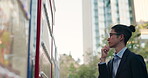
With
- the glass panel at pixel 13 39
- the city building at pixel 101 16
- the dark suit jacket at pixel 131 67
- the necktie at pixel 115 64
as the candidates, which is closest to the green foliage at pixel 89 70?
the necktie at pixel 115 64

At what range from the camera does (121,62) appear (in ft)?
5.68

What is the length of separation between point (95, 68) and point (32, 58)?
16.4 m

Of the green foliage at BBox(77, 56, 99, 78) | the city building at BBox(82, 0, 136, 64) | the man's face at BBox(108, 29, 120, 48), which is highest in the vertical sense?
the city building at BBox(82, 0, 136, 64)

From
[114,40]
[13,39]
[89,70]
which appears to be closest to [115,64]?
[114,40]

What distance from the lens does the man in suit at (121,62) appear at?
163cm

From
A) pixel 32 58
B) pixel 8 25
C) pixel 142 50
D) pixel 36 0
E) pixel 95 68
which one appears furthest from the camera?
pixel 95 68

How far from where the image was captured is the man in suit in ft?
5.35

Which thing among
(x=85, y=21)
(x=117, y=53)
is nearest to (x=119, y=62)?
(x=117, y=53)

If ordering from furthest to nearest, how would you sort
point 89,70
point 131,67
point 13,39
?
point 89,70 < point 131,67 < point 13,39

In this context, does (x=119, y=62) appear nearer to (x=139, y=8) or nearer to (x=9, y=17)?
(x=9, y=17)

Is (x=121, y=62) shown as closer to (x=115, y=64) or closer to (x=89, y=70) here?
(x=115, y=64)

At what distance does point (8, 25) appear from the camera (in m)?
1.25

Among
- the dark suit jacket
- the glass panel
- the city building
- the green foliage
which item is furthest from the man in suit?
the city building

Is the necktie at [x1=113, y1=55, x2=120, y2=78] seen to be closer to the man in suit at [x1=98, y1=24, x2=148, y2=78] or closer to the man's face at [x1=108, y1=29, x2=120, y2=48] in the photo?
the man in suit at [x1=98, y1=24, x2=148, y2=78]
